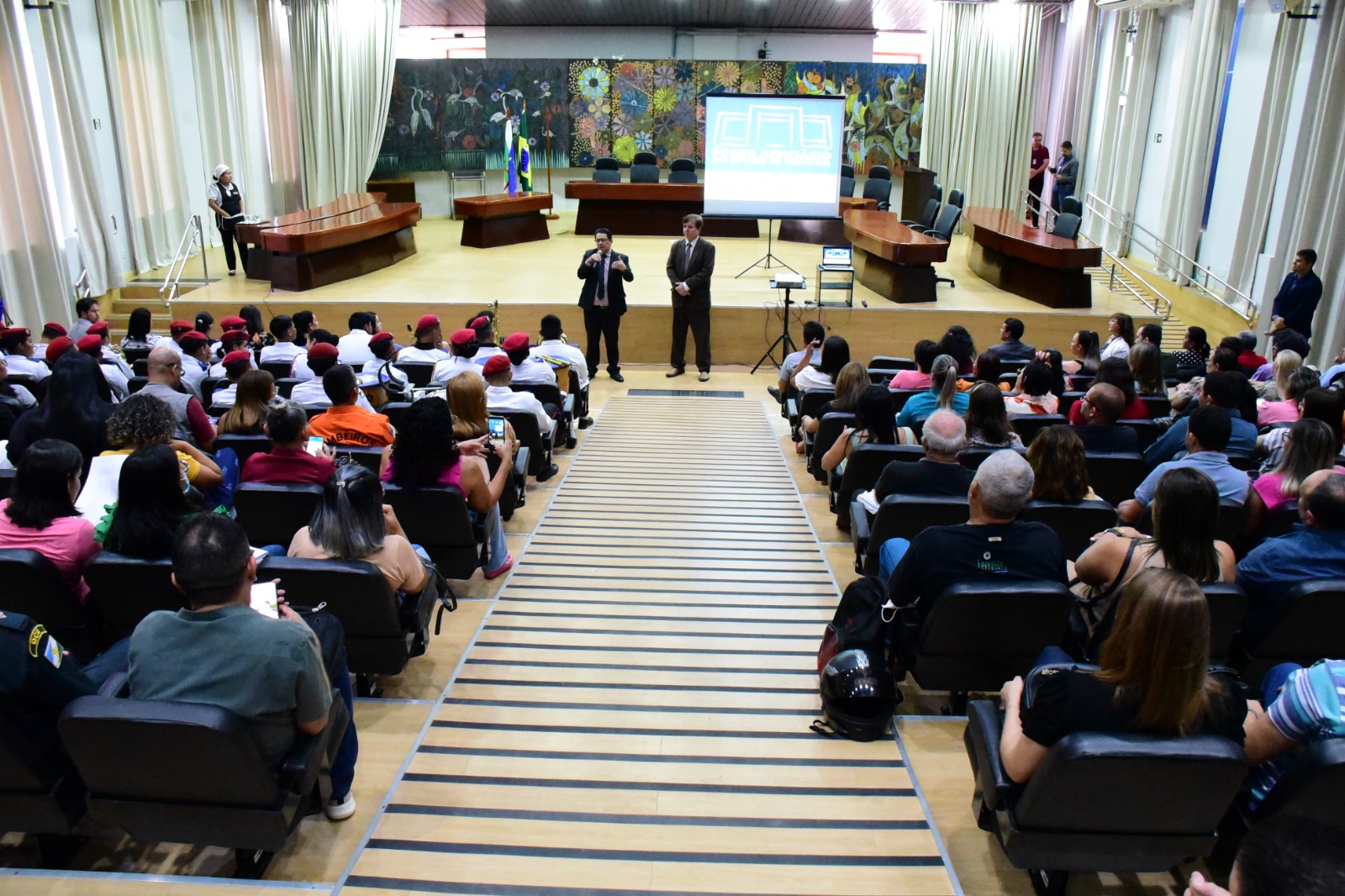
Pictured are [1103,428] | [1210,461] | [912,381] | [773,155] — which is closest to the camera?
[1210,461]

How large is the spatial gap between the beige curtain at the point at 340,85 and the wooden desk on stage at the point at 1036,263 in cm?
969

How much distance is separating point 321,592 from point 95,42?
10.1m

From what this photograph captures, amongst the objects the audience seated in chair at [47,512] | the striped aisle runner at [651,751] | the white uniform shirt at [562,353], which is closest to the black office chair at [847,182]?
the white uniform shirt at [562,353]

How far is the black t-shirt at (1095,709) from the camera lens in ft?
6.65

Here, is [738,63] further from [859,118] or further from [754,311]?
[754,311]

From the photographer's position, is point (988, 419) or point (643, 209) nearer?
point (988, 419)

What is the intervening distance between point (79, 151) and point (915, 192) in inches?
426

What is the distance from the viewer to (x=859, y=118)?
15258mm

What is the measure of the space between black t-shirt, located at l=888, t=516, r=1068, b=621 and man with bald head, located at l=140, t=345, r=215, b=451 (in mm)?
3296

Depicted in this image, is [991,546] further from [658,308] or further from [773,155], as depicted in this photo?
[773,155]

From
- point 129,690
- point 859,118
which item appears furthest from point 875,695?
point 859,118

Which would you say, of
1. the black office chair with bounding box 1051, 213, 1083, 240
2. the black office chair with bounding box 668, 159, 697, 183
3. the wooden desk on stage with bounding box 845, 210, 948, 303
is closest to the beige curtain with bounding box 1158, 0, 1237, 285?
the black office chair with bounding box 1051, 213, 1083, 240

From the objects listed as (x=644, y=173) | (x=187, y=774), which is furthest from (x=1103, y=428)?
(x=644, y=173)

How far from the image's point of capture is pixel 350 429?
168 inches
